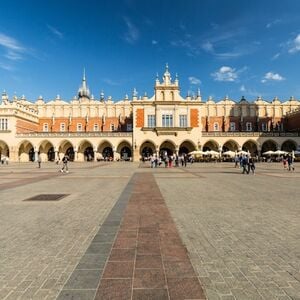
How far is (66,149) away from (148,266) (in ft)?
180

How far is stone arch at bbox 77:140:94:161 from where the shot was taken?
52656 mm

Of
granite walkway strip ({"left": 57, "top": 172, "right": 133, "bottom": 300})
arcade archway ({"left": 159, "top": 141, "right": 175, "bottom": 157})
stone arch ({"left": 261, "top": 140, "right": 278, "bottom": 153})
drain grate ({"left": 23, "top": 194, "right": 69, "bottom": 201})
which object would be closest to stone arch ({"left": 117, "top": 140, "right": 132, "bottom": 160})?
arcade archway ({"left": 159, "top": 141, "right": 175, "bottom": 157})

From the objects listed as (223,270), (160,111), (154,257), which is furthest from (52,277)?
(160,111)

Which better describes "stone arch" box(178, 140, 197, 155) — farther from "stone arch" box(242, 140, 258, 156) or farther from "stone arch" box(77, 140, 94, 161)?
"stone arch" box(77, 140, 94, 161)

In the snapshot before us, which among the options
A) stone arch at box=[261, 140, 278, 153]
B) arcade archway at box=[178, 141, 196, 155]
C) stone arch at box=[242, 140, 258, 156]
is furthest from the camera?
stone arch at box=[242, 140, 258, 156]

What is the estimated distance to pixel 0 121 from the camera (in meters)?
51.8

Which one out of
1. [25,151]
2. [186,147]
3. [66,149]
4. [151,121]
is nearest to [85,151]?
[66,149]

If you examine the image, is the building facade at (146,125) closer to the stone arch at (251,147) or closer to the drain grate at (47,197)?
the stone arch at (251,147)

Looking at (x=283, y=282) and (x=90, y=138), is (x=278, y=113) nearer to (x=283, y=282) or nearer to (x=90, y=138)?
(x=90, y=138)

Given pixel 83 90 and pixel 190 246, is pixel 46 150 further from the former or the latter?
pixel 190 246

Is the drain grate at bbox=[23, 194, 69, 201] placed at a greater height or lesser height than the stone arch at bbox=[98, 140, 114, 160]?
lesser

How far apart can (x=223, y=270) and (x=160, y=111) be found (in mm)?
47730

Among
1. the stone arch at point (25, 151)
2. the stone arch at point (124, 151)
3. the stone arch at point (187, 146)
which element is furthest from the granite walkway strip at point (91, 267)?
the stone arch at point (25, 151)

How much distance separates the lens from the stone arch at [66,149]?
5265 centimetres
